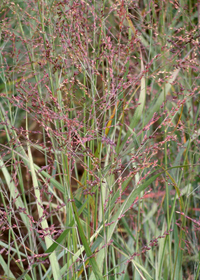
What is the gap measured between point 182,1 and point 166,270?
95 centimetres

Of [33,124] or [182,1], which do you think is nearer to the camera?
[182,1]

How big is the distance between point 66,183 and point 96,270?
0.61 ft

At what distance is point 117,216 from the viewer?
2.43 ft

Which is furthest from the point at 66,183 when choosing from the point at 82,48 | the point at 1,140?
the point at 1,140

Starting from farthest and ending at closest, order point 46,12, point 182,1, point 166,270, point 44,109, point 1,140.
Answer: point 1,140, point 182,1, point 166,270, point 46,12, point 44,109

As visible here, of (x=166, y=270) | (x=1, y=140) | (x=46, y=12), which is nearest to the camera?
(x=46, y=12)

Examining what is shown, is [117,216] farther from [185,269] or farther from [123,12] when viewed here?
[185,269]

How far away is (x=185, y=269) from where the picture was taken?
130 cm

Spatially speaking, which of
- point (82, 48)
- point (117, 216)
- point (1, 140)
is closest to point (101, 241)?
point (117, 216)

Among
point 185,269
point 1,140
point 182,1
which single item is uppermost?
point 182,1

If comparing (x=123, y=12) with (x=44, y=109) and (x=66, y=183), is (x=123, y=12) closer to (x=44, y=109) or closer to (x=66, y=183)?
(x=44, y=109)

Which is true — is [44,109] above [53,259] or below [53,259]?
above

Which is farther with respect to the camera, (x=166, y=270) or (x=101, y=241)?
(x=166, y=270)

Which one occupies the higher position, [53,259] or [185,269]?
[53,259]
